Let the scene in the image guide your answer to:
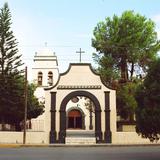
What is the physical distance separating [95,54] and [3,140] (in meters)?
14.1

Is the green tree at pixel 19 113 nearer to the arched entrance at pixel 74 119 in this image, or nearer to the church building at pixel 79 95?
the church building at pixel 79 95

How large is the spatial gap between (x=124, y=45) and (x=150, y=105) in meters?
21.4

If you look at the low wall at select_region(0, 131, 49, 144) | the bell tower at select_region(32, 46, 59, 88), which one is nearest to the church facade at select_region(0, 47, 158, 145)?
the low wall at select_region(0, 131, 49, 144)

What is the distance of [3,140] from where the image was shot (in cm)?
3622

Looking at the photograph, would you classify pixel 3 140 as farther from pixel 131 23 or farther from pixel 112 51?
pixel 131 23

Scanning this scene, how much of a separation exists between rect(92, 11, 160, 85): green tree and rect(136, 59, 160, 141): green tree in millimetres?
19863

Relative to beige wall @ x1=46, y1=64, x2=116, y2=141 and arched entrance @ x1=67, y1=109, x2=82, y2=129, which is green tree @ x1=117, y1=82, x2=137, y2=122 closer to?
beige wall @ x1=46, y1=64, x2=116, y2=141

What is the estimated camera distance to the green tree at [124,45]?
42.9 metres

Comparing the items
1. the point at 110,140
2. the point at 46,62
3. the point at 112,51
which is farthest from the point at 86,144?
the point at 46,62

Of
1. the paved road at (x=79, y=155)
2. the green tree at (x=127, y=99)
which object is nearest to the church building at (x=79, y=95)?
the green tree at (x=127, y=99)

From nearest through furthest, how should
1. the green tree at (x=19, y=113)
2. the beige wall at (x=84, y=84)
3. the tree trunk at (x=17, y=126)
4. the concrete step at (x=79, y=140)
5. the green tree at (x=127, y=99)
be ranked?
the concrete step at (x=79, y=140)
the beige wall at (x=84, y=84)
the green tree at (x=19, y=113)
the green tree at (x=127, y=99)
the tree trunk at (x=17, y=126)

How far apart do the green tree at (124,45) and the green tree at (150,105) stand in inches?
782

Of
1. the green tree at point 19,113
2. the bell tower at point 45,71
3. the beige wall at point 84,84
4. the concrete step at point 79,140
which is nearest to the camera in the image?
the concrete step at point 79,140

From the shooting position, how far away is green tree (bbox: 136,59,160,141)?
840 inches
